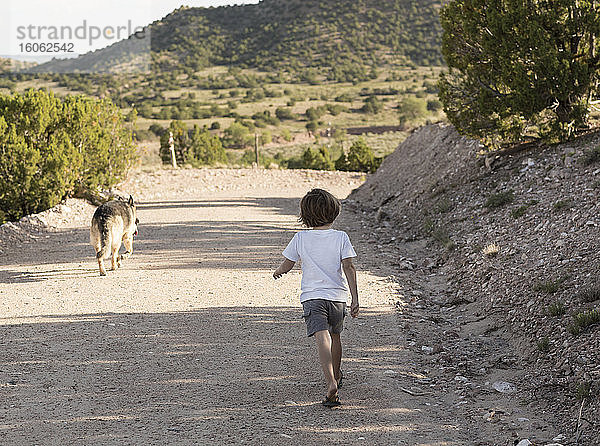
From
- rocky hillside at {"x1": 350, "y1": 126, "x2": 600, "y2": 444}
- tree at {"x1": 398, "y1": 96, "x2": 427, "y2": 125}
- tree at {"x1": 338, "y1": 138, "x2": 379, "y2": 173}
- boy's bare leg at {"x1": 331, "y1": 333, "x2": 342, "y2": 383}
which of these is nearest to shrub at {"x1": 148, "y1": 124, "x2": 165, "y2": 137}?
tree at {"x1": 398, "y1": 96, "x2": 427, "y2": 125}

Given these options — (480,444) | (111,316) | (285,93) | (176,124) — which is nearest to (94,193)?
(111,316)

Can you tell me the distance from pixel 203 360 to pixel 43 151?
456 inches

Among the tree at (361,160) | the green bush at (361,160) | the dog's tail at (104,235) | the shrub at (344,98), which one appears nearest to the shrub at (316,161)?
the green bush at (361,160)

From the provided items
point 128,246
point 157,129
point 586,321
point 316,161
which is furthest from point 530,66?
point 157,129

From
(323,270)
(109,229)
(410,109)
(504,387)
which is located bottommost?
(504,387)

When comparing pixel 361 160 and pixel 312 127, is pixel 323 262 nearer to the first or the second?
pixel 361 160

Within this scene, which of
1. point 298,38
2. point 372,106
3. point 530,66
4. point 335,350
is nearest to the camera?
point 335,350

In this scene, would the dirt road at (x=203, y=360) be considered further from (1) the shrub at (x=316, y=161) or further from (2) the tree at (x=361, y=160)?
(1) the shrub at (x=316, y=161)

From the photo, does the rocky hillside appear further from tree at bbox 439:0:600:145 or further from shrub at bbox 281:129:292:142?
shrub at bbox 281:129:292:142

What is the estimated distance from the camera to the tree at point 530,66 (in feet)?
36.6

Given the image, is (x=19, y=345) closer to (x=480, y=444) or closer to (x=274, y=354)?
(x=274, y=354)

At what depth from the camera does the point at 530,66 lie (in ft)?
37.9

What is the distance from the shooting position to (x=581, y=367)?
16.6ft

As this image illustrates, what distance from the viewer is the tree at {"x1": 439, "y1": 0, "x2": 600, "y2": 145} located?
11156 mm
